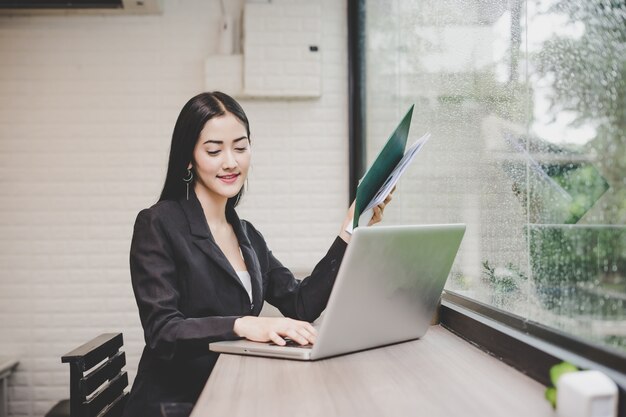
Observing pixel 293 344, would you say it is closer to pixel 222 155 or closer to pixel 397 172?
pixel 397 172

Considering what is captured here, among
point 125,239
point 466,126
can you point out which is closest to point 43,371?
point 125,239

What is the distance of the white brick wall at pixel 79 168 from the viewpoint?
3289 mm

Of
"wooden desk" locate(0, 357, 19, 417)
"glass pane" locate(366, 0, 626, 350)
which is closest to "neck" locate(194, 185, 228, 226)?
"glass pane" locate(366, 0, 626, 350)

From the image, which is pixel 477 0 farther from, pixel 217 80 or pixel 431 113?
pixel 217 80

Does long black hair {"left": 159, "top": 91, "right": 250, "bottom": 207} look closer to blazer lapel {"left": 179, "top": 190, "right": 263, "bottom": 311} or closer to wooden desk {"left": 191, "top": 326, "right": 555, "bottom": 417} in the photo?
blazer lapel {"left": 179, "top": 190, "right": 263, "bottom": 311}

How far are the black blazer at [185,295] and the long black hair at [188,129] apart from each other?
0.21 ft

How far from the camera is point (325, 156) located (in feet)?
11.0

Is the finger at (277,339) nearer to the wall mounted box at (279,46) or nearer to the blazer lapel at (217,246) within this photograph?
the blazer lapel at (217,246)

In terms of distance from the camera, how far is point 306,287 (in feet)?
5.90

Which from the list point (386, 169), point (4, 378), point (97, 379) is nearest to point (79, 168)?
point (4, 378)

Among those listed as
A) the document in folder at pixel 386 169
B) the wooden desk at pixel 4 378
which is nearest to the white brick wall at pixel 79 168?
the wooden desk at pixel 4 378

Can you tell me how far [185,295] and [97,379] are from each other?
0.99 feet

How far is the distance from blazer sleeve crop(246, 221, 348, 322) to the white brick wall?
4.45 ft

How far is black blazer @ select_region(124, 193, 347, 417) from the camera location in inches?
56.2
